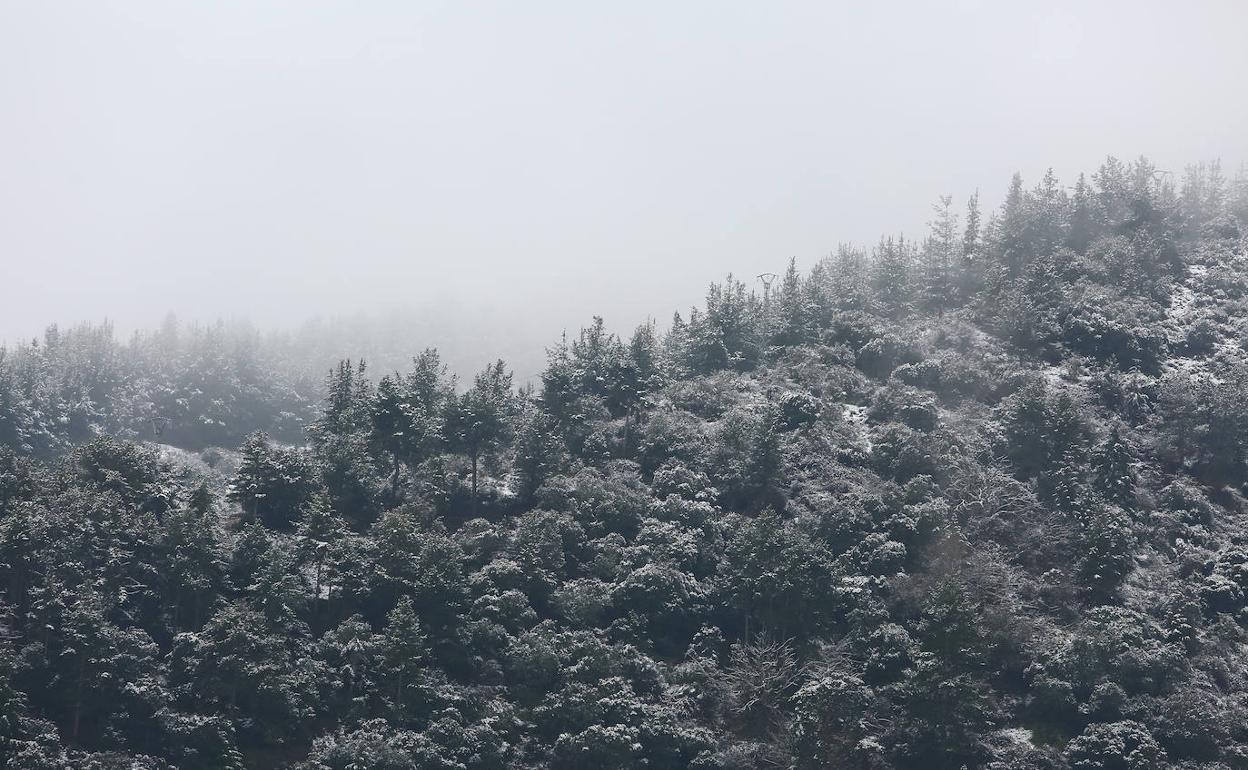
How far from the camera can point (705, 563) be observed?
8819cm

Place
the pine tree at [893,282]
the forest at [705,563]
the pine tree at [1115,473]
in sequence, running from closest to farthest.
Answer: the forest at [705,563] < the pine tree at [1115,473] < the pine tree at [893,282]

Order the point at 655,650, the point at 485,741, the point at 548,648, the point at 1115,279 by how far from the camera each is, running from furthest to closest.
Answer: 1. the point at 1115,279
2. the point at 655,650
3. the point at 548,648
4. the point at 485,741

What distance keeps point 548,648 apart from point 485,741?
820cm

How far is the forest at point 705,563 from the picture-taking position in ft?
228

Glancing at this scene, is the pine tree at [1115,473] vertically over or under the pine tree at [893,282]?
under

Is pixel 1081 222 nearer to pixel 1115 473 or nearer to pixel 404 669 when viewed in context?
pixel 1115 473

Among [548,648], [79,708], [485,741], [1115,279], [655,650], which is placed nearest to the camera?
[79,708]

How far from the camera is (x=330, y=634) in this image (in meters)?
76.1

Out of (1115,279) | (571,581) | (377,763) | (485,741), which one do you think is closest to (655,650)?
(571,581)

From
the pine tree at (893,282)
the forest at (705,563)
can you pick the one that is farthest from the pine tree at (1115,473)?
the pine tree at (893,282)

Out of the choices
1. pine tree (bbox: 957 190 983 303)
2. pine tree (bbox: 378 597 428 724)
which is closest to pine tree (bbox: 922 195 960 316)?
pine tree (bbox: 957 190 983 303)

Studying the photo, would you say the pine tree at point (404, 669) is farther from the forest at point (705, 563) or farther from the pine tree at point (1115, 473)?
the pine tree at point (1115, 473)

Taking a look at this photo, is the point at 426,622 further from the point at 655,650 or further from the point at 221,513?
the point at 221,513

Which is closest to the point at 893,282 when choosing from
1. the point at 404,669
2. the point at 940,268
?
the point at 940,268
